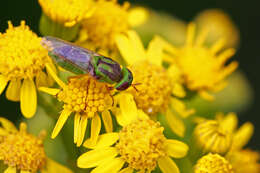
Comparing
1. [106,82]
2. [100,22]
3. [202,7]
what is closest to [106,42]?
[100,22]

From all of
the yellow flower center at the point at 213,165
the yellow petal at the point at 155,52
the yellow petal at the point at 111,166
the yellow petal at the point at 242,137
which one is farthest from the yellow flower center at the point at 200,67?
the yellow petal at the point at 111,166

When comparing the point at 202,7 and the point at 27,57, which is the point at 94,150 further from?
the point at 202,7

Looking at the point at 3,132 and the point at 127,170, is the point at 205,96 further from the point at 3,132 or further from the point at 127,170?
the point at 3,132

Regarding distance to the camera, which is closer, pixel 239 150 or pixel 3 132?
pixel 3 132

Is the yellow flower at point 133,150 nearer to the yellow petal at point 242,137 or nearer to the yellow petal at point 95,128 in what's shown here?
the yellow petal at point 95,128

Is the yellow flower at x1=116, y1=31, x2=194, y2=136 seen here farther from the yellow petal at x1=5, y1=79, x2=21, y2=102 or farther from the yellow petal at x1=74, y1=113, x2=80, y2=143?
the yellow petal at x1=5, y1=79, x2=21, y2=102

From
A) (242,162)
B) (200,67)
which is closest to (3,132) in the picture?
(200,67)

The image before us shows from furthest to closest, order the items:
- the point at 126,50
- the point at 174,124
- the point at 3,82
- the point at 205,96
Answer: the point at 205,96 → the point at 126,50 → the point at 174,124 → the point at 3,82
